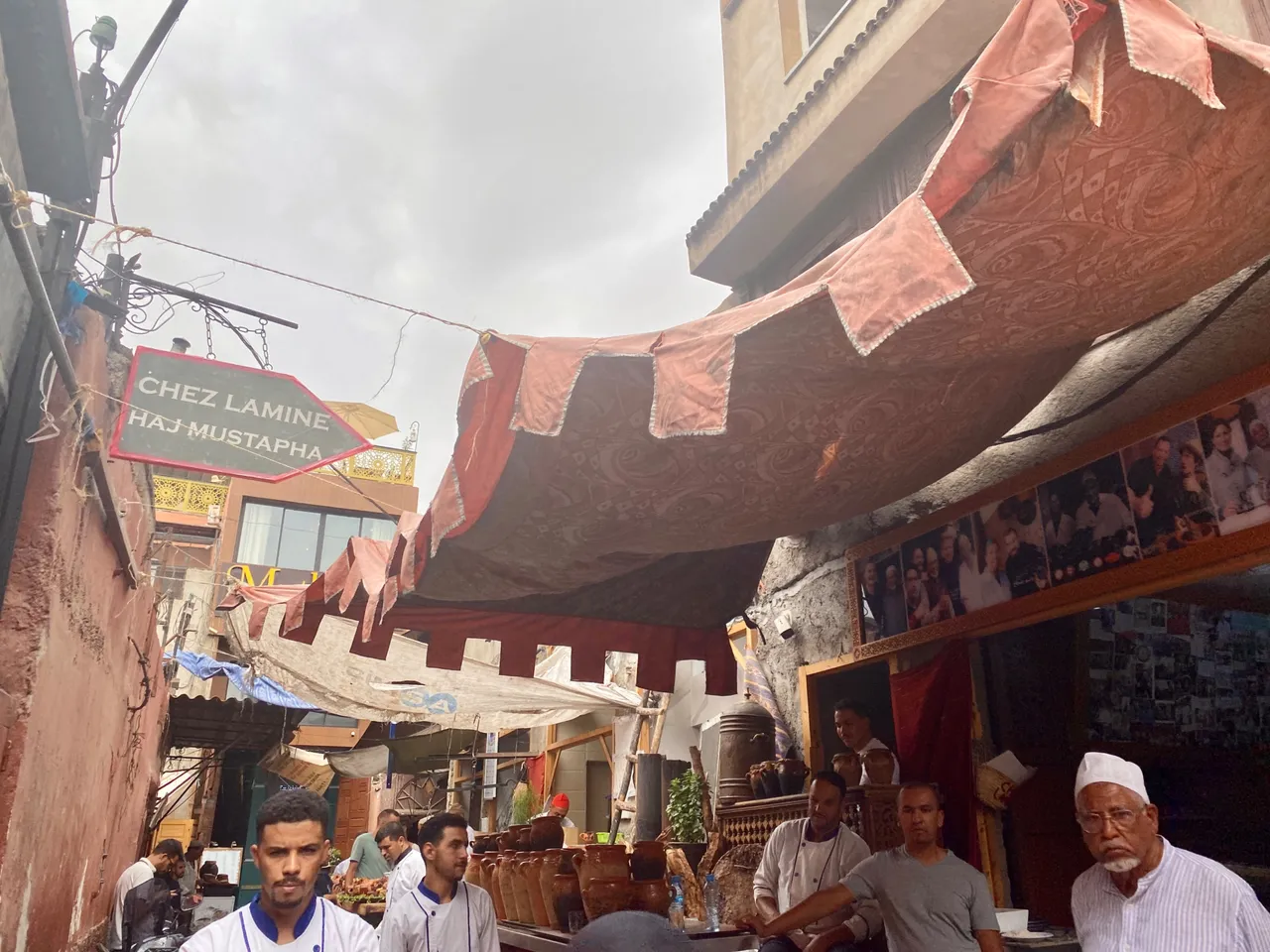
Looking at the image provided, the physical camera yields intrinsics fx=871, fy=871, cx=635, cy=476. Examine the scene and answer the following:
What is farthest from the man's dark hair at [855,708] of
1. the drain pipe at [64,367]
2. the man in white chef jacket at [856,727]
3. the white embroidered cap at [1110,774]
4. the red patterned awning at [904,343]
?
the drain pipe at [64,367]

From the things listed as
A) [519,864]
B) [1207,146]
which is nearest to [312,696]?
[519,864]

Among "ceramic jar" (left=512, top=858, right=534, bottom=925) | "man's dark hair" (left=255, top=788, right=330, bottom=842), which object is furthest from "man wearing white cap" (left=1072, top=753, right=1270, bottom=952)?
"ceramic jar" (left=512, top=858, right=534, bottom=925)

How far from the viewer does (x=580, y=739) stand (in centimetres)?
1331

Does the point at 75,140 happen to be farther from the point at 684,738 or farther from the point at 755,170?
the point at 684,738

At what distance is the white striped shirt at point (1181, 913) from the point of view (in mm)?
2248

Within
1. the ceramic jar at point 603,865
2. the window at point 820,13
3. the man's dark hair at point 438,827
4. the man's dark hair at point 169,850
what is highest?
the window at point 820,13

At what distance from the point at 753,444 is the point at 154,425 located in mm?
3008

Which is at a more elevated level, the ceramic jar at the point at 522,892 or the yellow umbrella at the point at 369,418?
the yellow umbrella at the point at 369,418

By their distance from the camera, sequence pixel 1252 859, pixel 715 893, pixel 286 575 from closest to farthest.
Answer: pixel 715 893, pixel 1252 859, pixel 286 575

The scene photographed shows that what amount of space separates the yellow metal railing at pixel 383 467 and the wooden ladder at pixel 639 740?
13.1m

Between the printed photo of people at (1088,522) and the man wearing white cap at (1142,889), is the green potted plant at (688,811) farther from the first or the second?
the man wearing white cap at (1142,889)

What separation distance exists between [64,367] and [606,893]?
11.0 ft

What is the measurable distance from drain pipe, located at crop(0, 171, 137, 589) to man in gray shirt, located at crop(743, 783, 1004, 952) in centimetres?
386

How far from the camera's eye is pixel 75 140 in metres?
4.48
